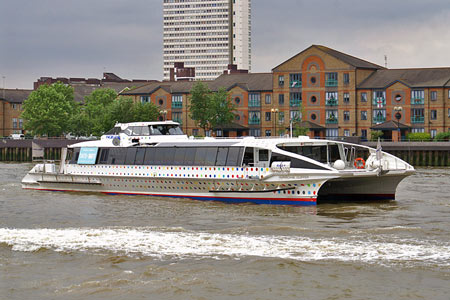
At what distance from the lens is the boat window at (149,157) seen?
34406 mm

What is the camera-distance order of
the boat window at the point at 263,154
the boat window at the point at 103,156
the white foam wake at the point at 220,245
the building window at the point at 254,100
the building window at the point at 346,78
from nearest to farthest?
the white foam wake at the point at 220,245 → the boat window at the point at 263,154 → the boat window at the point at 103,156 → the building window at the point at 346,78 → the building window at the point at 254,100

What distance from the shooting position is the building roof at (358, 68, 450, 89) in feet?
270

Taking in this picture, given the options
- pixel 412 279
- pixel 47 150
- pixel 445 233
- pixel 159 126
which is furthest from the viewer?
pixel 47 150

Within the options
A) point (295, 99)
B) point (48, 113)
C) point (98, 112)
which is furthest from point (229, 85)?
point (48, 113)

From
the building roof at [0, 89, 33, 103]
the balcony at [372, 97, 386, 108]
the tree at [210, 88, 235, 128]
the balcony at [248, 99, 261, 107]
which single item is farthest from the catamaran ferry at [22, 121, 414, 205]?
the building roof at [0, 89, 33, 103]

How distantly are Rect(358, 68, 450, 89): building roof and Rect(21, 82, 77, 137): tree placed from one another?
38814mm

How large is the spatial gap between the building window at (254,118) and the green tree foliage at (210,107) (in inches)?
101

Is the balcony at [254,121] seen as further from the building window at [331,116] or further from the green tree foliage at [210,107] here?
the building window at [331,116]

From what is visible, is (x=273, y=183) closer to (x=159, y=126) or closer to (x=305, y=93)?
(x=159, y=126)

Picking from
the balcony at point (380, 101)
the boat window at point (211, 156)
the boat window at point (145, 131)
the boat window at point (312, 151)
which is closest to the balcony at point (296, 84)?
the balcony at point (380, 101)

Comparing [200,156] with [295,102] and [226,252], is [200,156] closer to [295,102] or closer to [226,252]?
[226,252]

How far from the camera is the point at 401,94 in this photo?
83312mm

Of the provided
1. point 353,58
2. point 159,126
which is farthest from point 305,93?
point 159,126

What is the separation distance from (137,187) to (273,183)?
7617 millimetres
